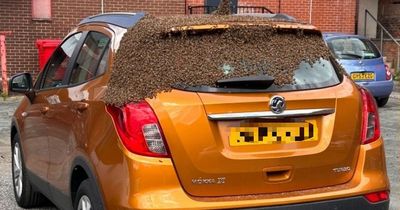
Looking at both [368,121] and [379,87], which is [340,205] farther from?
[379,87]

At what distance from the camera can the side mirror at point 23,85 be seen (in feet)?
16.1

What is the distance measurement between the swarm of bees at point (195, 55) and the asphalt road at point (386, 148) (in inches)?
93.4

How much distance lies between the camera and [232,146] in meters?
3.11

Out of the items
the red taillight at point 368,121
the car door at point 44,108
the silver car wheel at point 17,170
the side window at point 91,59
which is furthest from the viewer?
the silver car wheel at point 17,170

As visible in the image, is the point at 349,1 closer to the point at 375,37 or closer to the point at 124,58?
the point at 375,37

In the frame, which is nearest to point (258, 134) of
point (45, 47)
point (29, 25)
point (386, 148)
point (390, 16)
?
point (386, 148)

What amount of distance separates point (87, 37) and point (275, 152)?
1.73m

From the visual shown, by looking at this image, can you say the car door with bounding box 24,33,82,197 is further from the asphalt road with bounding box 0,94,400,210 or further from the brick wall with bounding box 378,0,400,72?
the brick wall with bounding box 378,0,400,72

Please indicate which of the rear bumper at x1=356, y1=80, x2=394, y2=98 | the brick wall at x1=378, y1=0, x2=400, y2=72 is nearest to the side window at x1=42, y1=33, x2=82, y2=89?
the rear bumper at x1=356, y1=80, x2=394, y2=98

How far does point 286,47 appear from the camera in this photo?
3494 mm

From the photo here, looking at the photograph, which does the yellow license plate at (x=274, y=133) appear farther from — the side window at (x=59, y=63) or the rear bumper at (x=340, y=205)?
the side window at (x=59, y=63)

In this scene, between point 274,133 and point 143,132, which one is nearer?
point 143,132

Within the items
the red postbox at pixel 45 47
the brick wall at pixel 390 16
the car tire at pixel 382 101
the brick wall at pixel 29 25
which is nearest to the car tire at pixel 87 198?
the car tire at pixel 382 101

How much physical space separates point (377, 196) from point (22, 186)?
317 cm
